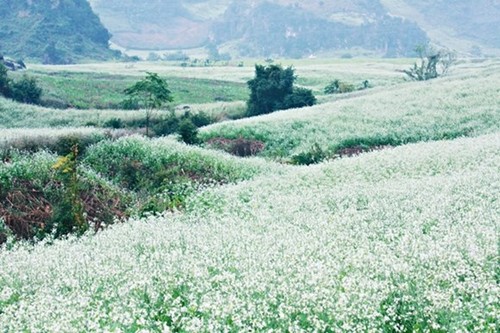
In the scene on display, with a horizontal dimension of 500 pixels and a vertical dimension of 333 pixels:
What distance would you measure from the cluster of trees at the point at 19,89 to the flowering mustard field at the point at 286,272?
46.0 metres

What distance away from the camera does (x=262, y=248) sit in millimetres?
10664

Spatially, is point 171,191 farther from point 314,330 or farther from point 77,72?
point 77,72

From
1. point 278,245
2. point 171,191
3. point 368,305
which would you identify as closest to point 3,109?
point 171,191

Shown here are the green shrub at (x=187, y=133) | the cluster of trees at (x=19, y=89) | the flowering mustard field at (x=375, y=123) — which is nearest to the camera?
the green shrub at (x=187, y=133)

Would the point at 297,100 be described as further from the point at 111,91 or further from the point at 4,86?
the point at 111,91

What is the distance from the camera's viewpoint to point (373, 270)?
368 inches

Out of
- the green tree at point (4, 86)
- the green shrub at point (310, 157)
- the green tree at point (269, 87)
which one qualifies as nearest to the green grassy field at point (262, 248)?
the green shrub at point (310, 157)

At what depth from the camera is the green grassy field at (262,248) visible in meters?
7.66

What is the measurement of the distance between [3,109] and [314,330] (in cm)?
4540

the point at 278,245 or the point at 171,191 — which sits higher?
the point at 278,245

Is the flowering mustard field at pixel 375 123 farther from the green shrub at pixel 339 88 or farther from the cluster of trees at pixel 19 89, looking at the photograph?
the green shrub at pixel 339 88

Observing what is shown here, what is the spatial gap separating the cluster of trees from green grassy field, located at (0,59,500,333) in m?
33.1

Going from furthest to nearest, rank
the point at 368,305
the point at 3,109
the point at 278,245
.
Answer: the point at 3,109
the point at 278,245
the point at 368,305

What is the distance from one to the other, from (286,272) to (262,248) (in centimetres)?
164
